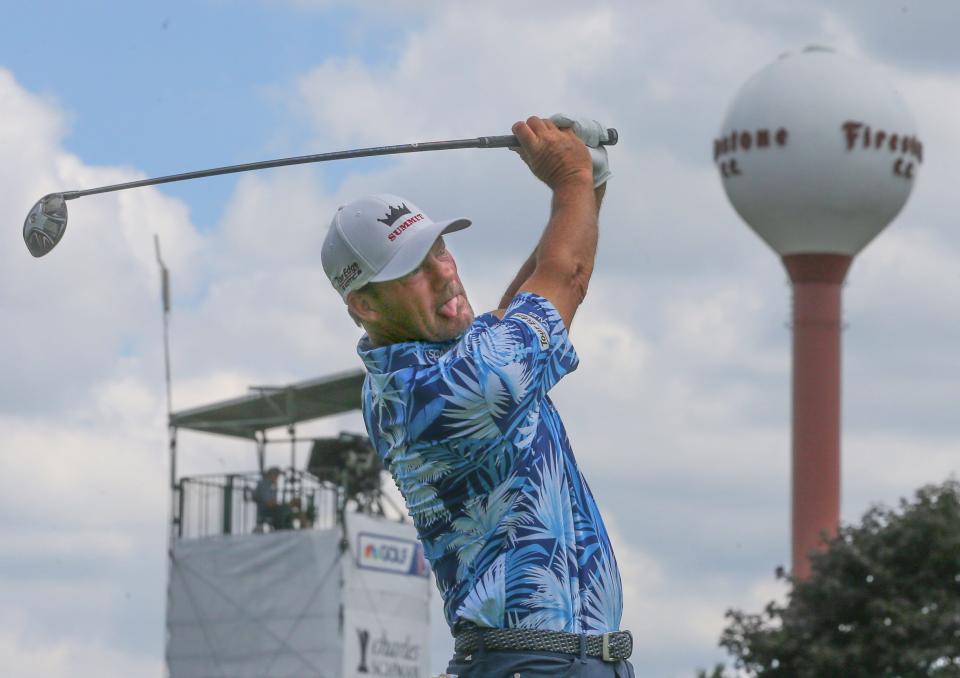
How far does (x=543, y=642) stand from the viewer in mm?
5277

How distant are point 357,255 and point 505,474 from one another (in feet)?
2.28

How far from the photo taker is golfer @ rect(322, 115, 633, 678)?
17.3ft

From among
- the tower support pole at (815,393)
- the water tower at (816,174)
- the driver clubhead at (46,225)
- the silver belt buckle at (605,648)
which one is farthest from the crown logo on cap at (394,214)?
the tower support pole at (815,393)

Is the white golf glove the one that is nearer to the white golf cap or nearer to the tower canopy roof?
the white golf cap

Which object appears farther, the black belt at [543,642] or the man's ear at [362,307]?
the man's ear at [362,307]

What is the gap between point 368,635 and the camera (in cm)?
3136

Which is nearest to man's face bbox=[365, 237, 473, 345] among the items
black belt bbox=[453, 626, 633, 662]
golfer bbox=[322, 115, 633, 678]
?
golfer bbox=[322, 115, 633, 678]

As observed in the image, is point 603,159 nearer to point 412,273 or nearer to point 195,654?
point 412,273

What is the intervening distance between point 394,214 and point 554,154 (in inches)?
18.0

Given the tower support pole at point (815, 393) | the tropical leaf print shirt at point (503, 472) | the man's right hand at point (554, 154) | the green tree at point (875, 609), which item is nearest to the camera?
the tropical leaf print shirt at point (503, 472)

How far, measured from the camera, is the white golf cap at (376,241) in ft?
17.7

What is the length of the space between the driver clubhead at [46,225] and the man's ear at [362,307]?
83.4 inches

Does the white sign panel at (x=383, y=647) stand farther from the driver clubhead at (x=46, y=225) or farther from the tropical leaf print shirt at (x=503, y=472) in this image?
the tropical leaf print shirt at (x=503, y=472)

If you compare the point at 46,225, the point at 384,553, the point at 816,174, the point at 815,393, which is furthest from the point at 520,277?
the point at 815,393
